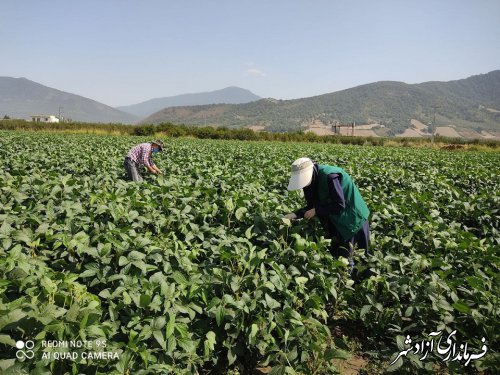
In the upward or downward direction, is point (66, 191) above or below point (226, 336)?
above

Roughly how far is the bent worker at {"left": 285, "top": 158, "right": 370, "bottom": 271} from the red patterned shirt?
16.3 ft

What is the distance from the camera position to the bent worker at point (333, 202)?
400cm

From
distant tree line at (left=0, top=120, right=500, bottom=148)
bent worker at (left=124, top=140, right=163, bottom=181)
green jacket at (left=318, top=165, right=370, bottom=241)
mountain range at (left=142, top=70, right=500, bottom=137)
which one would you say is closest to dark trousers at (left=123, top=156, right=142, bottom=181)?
bent worker at (left=124, top=140, right=163, bottom=181)

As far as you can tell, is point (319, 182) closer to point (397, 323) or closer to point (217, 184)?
point (397, 323)

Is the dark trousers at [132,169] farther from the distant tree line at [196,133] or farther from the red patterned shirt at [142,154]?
the distant tree line at [196,133]

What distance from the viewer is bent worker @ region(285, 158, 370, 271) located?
4.00m

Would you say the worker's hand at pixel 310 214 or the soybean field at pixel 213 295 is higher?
the worker's hand at pixel 310 214

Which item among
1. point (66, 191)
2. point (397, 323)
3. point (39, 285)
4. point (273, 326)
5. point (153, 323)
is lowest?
point (397, 323)

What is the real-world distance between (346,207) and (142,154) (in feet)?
18.2

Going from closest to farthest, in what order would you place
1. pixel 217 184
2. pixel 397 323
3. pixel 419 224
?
pixel 397 323 → pixel 419 224 → pixel 217 184

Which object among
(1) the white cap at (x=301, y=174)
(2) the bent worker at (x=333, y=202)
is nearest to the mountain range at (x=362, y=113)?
(2) the bent worker at (x=333, y=202)

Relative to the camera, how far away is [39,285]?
2.32m

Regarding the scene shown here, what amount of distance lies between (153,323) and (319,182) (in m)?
2.65

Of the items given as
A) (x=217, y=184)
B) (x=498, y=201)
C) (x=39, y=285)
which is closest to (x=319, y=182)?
(x=217, y=184)
